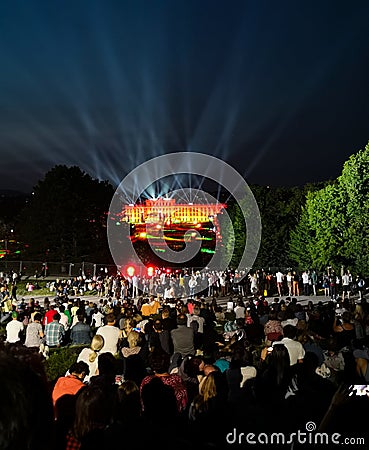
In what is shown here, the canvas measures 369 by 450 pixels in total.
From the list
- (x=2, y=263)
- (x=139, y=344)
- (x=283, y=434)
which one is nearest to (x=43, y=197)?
(x=2, y=263)

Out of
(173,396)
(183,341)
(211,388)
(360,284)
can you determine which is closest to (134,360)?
(183,341)

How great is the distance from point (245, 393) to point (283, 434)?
5.18 feet

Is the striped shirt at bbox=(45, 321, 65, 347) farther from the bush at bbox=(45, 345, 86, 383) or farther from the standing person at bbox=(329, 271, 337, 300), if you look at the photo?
the standing person at bbox=(329, 271, 337, 300)

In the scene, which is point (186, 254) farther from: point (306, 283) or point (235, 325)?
point (235, 325)

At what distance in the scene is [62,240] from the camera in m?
59.7

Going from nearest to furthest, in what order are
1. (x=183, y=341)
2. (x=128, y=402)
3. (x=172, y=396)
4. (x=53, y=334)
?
(x=172, y=396)
(x=128, y=402)
(x=183, y=341)
(x=53, y=334)

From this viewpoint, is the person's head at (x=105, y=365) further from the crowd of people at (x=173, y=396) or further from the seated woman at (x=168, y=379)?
the seated woman at (x=168, y=379)

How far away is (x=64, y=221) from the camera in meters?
60.5

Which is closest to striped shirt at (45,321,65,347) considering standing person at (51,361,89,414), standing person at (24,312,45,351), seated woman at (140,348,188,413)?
standing person at (24,312,45,351)

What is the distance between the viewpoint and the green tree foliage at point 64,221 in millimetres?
59531

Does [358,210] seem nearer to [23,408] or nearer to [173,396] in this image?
[173,396]

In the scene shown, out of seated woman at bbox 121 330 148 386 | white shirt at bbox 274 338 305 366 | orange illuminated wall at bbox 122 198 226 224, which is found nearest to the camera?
seated woman at bbox 121 330 148 386

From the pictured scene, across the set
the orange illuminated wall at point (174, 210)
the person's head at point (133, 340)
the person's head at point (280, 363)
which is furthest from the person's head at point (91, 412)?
the orange illuminated wall at point (174, 210)

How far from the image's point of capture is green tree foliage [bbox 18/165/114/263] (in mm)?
59531
